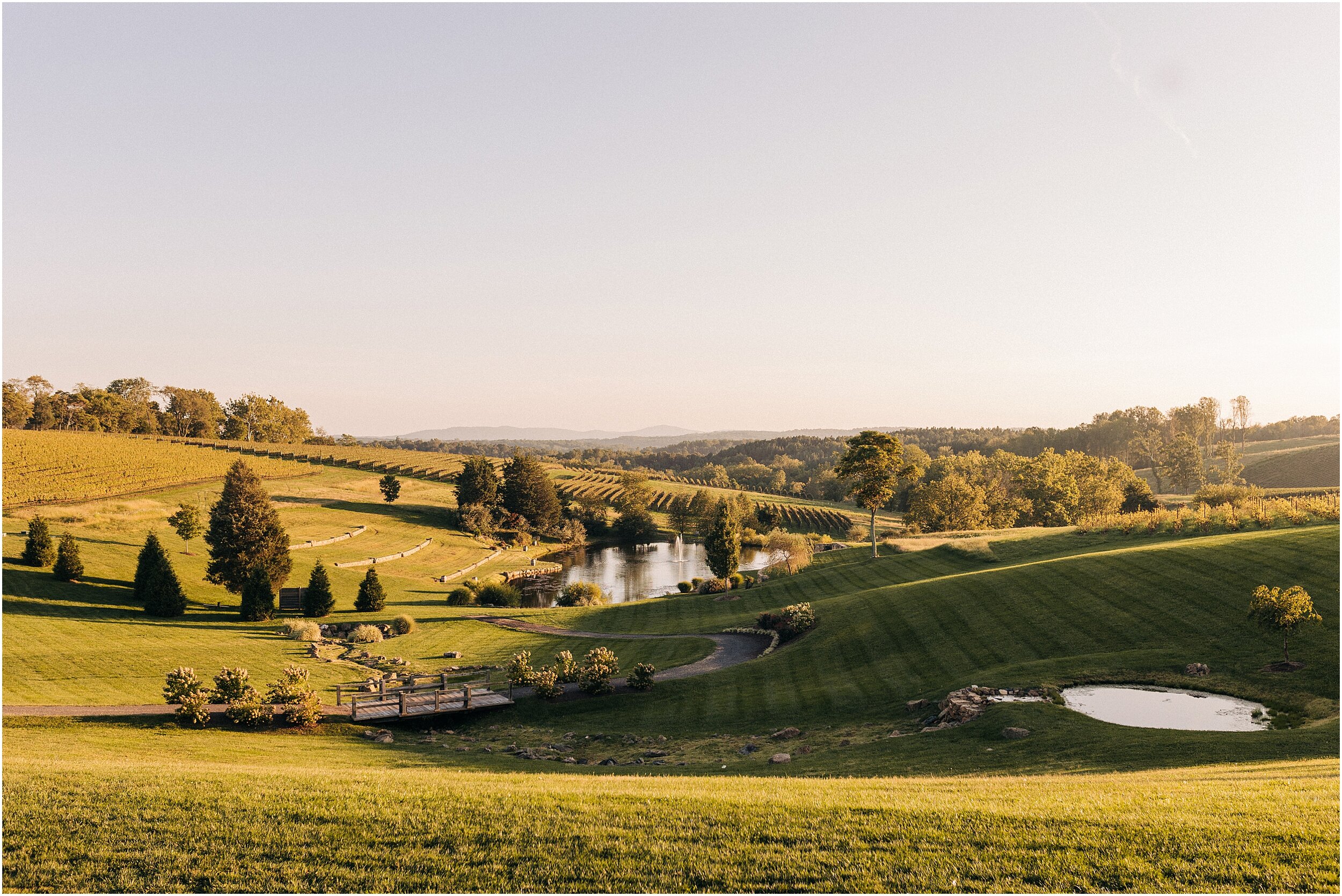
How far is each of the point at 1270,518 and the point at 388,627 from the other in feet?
149

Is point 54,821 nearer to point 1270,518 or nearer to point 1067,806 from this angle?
point 1067,806

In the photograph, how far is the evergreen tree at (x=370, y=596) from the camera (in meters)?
43.0

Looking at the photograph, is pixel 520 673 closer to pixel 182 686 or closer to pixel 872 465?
pixel 182 686

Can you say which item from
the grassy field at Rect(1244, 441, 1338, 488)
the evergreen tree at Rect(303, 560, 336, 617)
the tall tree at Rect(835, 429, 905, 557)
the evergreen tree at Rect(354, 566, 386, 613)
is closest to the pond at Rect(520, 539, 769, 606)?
the tall tree at Rect(835, 429, 905, 557)

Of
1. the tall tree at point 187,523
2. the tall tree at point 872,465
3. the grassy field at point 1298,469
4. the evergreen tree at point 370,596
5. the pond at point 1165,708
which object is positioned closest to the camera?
the pond at point 1165,708

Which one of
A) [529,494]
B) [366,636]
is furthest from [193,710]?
[529,494]

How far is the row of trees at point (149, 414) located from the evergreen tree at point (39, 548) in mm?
Result: 87526

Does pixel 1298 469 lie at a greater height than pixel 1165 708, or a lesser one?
greater

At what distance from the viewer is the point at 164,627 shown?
3450 centimetres

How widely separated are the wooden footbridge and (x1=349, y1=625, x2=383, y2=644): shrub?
10.1 m

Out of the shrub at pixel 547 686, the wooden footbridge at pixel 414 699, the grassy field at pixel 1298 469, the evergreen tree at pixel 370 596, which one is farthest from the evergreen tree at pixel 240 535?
the grassy field at pixel 1298 469

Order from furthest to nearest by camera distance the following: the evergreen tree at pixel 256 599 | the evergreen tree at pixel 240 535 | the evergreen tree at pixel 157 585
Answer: the evergreen tree at pixel 240 535
the evergreen tree at pixel 256 599
the evergreen tree at pixel 157 585

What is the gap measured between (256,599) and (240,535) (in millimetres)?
6132

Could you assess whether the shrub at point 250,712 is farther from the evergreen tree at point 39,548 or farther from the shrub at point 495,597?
the evergreen tree at point 39,548
